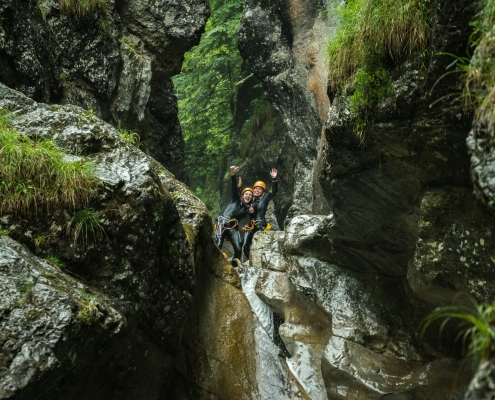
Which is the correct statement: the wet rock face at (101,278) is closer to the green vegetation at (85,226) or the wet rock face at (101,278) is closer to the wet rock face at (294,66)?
the green vegetation at (85,226)

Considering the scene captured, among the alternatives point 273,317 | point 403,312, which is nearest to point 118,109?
point 273,317

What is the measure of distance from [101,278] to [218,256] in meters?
3.78

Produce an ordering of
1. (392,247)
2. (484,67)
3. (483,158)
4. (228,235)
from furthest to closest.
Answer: (228,235), (392,247), (484,67), (483,158)

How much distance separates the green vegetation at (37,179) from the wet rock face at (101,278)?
105 millimetres

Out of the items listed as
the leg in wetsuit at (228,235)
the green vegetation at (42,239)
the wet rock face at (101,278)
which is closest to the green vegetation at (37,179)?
the wet rock face at (101,278)

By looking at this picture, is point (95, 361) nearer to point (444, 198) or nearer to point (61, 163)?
point (61, 163)

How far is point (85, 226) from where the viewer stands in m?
5.48

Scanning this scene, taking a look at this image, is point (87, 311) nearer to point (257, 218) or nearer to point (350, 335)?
point (350, 335)

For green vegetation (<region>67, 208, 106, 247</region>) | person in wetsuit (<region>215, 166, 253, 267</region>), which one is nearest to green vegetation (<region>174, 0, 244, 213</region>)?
person in wetsuit (<region>215, 166, 253, 267</region>)

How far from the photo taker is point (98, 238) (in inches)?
218

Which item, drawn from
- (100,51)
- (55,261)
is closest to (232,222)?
(100,51)

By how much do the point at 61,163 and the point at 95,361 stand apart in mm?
2052

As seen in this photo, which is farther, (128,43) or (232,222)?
(232,222)

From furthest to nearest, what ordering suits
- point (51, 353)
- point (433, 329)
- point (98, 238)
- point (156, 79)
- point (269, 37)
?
point (269, 37) → point (156, 79) → point (433, 329) → point (98, 238) → point (51, 353)
